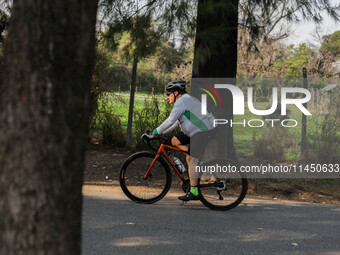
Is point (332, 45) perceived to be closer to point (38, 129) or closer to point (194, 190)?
point (194, 190)

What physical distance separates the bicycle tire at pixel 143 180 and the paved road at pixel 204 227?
6.6 inches

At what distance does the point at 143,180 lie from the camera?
7.88 metres

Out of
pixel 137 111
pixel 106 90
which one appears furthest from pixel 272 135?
pixel 106 90

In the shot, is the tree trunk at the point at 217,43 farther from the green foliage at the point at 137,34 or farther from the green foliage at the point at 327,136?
the green foliage at the point at 327,136

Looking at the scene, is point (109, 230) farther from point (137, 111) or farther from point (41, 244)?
point (137, 111)

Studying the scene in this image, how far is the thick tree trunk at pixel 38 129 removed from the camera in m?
2.52

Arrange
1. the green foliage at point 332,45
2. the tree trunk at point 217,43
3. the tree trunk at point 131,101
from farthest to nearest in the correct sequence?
the green foliage at point 332,45 < the tree trunk at point 131,101 < the tree trunk at point 217,43

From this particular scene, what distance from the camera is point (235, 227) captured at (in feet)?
22.0

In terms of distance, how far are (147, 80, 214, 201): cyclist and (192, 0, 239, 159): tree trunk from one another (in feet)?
4.94

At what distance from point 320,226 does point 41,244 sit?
517cm

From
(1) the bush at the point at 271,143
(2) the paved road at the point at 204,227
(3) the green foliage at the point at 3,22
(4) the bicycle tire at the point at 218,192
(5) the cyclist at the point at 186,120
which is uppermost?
(3) the green foliage at the point at 3,22

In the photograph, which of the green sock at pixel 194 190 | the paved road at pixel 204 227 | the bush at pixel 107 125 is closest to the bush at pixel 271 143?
the bush at pixel 107 125

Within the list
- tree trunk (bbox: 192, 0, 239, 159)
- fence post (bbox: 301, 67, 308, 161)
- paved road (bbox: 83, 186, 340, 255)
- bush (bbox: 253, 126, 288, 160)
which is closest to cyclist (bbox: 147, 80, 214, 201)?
paved road (bbox: 83, 186, 340, 255)

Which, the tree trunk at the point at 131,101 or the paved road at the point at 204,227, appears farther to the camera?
the tree trunk at the point at 131,101
